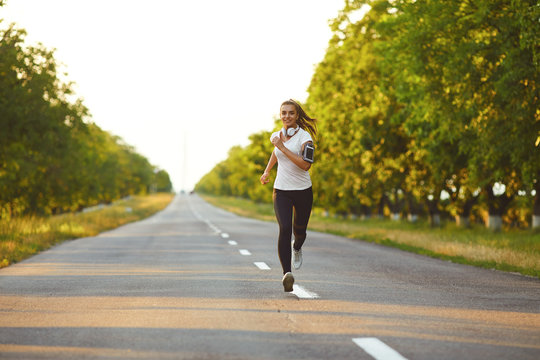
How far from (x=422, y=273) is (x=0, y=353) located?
22.4 ft

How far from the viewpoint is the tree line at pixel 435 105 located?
48.9 feet

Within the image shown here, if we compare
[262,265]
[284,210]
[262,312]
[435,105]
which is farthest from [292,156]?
[435,105]

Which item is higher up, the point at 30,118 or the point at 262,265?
the point at 30,118

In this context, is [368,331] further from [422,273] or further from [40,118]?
[40,118]

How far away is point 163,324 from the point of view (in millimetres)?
5781

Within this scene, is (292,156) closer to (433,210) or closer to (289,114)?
(289,114)

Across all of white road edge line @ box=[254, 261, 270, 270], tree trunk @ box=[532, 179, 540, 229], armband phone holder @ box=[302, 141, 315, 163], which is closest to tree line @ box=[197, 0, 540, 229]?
tree trunk @ box=[532, 179, 540, 229]

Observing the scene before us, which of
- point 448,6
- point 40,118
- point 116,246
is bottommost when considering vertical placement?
point 116,246

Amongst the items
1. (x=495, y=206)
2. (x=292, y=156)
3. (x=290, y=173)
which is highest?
(x=292, y=156)

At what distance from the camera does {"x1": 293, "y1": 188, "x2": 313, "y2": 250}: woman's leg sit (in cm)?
746

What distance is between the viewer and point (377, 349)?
15.7 feet

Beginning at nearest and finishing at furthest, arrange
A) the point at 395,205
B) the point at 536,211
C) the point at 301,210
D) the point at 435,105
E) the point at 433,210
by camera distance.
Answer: the point at 301,210 → the point at 435,105 → the point at 536,211 → the point at 433,210 → the point at 395,205

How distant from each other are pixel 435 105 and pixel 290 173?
1068 centimetres

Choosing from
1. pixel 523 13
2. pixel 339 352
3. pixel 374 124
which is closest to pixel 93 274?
pixel 339 352
